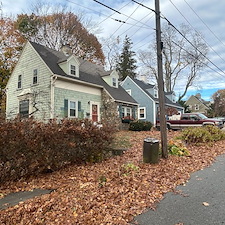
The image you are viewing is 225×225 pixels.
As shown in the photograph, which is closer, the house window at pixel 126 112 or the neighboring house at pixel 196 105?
the house window at pixel 126 112

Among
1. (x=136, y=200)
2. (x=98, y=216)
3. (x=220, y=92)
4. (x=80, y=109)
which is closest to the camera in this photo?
(x=98, y=216)

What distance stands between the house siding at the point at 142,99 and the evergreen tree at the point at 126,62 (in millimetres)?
11292

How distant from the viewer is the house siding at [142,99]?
23369mm

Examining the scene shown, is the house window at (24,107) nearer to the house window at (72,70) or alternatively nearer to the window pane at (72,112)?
the window pane at (72,112)

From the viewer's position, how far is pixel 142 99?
24.3m

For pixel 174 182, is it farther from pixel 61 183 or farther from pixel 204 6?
pixel 204 6

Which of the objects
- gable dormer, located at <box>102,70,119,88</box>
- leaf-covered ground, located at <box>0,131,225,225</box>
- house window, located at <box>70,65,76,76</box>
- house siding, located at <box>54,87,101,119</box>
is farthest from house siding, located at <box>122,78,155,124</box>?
leaf-covered ground, located at <box>0,131,225,225</box>

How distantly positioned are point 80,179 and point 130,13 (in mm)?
6925

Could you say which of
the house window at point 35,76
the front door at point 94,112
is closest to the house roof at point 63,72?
the house window at point 35,76

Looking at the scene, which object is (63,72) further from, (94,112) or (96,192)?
(96,192)

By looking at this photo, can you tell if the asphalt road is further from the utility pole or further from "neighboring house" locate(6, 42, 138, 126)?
"neighboring house" locate(6, 42, 138, 126)

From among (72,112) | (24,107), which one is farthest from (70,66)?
(24,107)

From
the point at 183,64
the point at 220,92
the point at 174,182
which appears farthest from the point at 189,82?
the point at 174,182

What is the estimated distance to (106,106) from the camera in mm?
16375
